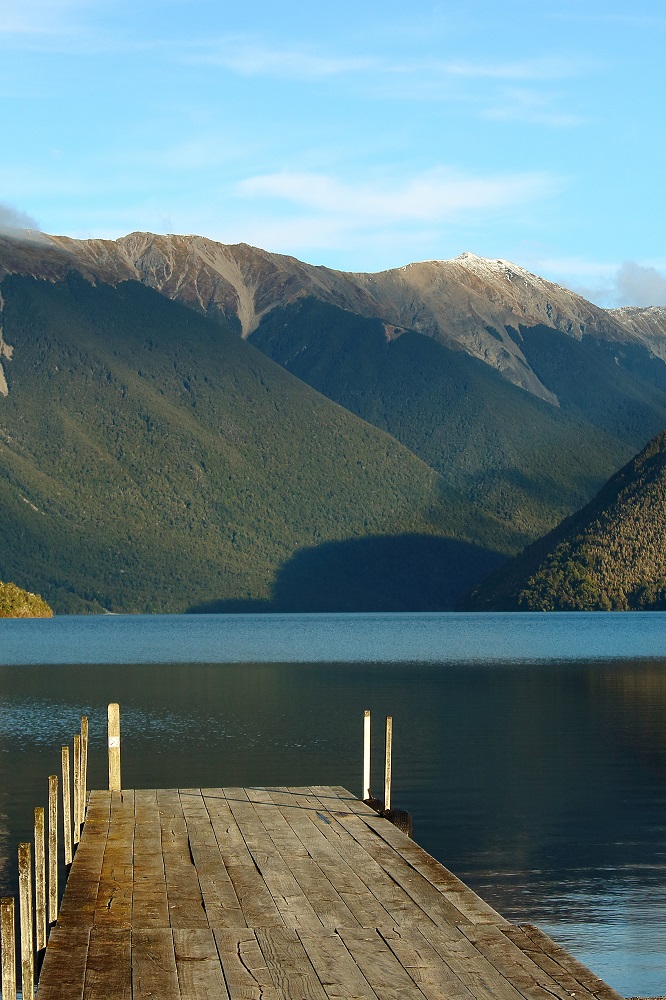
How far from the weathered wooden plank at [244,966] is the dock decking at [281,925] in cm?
2

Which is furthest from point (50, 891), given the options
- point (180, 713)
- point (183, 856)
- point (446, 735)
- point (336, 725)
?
point (180, 713)

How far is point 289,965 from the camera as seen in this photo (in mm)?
13445

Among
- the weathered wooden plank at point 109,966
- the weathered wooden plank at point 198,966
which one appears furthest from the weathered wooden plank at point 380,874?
the weathered wooden plank at point 109,966

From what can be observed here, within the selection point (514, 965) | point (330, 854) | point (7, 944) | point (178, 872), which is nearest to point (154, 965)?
point (7, 944)

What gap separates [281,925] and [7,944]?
4099 millimetres

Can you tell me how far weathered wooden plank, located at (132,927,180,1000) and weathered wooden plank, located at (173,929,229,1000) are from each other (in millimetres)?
65

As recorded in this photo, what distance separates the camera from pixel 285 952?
1390 centimetres

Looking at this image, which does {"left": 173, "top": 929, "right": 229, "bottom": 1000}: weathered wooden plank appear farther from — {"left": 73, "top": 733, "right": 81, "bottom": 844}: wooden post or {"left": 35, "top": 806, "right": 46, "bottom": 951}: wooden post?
{"left": 73, "top": 733, "right": 81, "bottom": 844}: wooden post

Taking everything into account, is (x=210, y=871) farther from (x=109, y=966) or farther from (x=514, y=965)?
(x=514, y=965)

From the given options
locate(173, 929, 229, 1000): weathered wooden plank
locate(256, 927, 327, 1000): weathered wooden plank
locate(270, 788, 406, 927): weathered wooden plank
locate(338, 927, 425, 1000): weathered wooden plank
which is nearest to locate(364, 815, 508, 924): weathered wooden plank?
locate(270, 788, 406, 927): weathered wooden plank

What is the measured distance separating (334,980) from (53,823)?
29.1 ft

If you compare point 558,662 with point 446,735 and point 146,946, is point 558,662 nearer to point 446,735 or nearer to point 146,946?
point 446,735

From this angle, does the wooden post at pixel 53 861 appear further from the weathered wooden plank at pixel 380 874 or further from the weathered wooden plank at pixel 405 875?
the weathered wooden plank at pixel 405 875

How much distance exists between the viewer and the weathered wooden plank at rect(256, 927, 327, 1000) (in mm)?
12625
